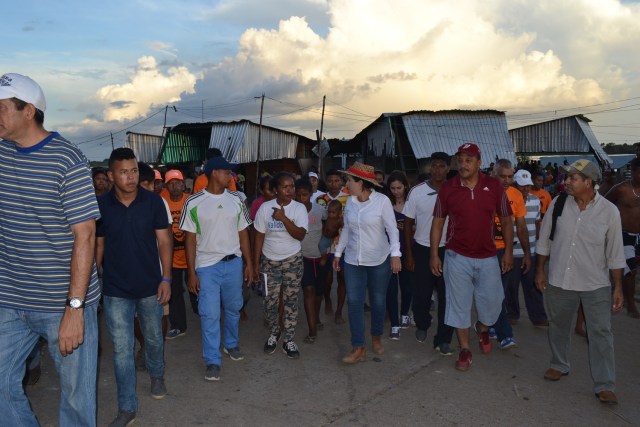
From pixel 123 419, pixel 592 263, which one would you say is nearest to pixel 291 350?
pixel 123 419

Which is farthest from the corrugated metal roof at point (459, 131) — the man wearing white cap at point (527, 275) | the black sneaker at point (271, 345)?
the black sneaker at point (271, 345)

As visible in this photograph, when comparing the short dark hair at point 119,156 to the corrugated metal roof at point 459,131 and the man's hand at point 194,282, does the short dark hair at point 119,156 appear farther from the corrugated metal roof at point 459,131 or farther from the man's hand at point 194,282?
the corrugated metal roof at point 459,131

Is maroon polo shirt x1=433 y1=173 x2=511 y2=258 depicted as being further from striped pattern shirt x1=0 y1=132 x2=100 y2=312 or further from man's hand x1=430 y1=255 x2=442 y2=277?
striped pattern shirt x1=0 y1=132 x2=100 y2=312

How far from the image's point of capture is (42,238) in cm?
282

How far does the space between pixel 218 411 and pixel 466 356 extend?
7.96 ft

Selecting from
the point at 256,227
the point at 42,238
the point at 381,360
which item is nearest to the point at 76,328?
the point at 42,238

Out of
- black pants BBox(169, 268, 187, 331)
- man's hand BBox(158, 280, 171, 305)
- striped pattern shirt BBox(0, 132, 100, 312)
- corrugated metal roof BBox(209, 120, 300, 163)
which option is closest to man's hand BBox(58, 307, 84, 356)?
striped pattern shirt BBox(0, 132, 100, 312)

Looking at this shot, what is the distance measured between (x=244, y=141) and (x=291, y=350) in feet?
87.3

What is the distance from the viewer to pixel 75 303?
2.80m

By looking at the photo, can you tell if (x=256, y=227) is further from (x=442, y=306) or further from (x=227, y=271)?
(x=442, y=306)

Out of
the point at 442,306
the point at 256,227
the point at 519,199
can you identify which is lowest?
the point at 442,306

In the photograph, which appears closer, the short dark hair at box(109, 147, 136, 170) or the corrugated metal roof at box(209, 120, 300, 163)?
the short dark hair at box(109, 147, 136, 170)

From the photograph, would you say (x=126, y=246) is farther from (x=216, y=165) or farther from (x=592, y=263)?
(x=592, y=263)

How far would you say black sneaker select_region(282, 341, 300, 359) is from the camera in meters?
5.63
